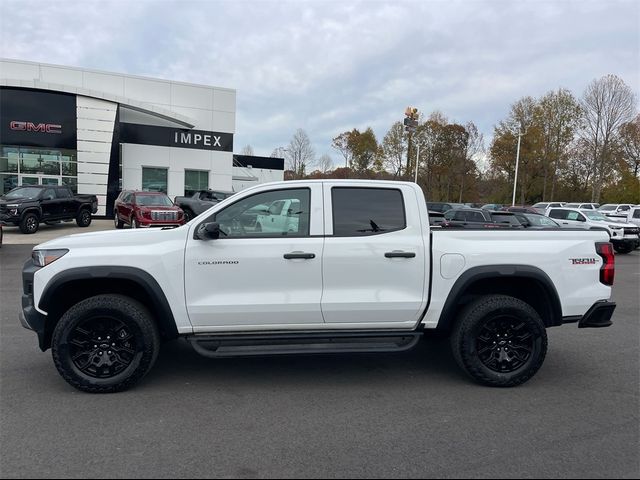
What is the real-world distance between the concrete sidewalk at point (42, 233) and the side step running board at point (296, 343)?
1427 cm

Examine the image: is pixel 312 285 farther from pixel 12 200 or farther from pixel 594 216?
pixel 594 216

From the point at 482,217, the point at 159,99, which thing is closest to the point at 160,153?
the point at 159,99

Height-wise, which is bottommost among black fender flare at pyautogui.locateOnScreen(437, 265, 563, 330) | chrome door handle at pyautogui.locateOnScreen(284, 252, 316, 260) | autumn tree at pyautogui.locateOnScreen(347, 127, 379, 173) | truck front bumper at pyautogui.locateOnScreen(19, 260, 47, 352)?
truck front bumper at pyautogui.locateOnScreen(19, 260, 47, 352)

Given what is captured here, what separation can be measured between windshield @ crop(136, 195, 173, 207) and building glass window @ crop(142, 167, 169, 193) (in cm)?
917

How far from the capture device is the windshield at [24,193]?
1886 cm

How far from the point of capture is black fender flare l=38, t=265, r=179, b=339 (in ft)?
13.5

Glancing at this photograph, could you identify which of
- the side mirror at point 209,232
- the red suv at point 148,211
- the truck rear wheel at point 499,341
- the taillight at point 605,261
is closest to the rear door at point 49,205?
the red suv at point 148,211

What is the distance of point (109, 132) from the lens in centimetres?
2609

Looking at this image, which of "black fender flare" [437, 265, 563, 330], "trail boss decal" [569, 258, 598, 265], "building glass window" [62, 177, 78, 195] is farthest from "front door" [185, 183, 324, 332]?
"building glass window" [62, 177, 78, 195]

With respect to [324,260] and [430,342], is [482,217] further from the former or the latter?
[324,260]

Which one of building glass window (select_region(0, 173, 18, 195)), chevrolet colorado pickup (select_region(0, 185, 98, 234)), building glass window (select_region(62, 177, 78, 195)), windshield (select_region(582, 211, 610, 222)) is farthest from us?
building glass window (select_region(62, 177, 78, 195))

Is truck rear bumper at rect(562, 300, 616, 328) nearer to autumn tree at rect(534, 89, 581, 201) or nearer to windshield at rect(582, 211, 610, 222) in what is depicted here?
windshield at rect(582, 211, 610, 222)

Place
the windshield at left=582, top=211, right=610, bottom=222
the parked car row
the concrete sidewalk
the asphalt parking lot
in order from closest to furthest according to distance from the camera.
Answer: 1. the asphalt parking lot
2. the parked car row
3. the concrete sidewalk
4. the windshield at left=582, top=211, right=610, bottom=222

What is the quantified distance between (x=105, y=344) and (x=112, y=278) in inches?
23.7
